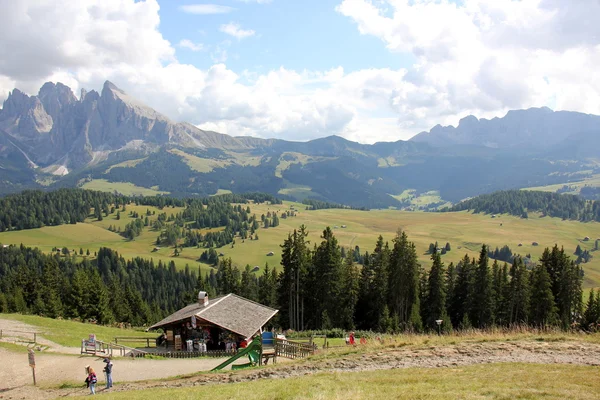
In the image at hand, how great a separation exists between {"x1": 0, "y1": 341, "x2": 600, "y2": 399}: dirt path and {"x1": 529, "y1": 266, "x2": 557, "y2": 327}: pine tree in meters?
41.6

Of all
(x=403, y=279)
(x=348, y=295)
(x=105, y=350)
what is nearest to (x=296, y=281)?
(x=348, y=295)

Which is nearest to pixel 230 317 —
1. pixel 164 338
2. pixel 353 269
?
pixel 164 338

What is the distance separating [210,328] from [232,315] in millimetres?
2861

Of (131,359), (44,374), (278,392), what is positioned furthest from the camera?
(131,359)

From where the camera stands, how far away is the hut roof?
41.4 meters

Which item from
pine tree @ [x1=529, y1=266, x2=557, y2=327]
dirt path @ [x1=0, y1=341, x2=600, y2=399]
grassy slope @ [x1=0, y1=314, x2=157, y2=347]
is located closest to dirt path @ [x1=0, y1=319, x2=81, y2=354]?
grassy slope @ [x1=0, y1=314, x2=157, y2=347]

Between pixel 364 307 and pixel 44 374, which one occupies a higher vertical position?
pixel 44 374

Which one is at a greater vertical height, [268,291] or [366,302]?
[366,302]

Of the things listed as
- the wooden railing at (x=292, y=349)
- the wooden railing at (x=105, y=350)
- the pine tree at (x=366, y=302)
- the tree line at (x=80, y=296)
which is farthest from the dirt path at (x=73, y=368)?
the tree line at (x=80, y=296)

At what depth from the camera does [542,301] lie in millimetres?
57906

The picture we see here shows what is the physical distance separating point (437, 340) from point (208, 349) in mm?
25263

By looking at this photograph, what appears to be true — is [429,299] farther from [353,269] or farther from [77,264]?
[77,264]

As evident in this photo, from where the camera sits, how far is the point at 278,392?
54.5ft

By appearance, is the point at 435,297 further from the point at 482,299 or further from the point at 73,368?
the point at 73,368
